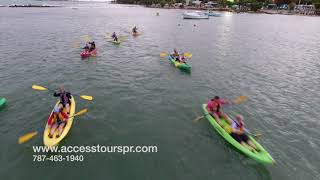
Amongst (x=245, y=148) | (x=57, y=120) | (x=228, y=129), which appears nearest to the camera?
(x=245, y=148)

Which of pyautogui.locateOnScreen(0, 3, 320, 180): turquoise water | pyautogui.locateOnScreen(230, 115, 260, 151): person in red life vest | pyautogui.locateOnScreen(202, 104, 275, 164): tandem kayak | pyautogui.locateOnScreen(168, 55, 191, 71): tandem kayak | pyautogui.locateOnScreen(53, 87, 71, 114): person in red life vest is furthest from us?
pyautogui.locateOnScreen(168, 55, 191, 71): tandem kayak

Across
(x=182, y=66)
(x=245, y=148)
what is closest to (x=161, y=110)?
(x=245, y=148)

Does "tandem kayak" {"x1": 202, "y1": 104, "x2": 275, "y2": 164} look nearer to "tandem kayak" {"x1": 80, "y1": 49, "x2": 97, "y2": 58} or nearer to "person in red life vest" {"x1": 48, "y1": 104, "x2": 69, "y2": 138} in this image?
"person in red life vest" {"x1": 48, "y1": 104, "x2": 69, "y2": 138}

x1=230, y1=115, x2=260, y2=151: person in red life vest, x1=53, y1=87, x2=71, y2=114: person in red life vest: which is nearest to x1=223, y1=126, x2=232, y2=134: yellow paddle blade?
x1=230, y1=115, x2=260, y2=151: person in red life vest

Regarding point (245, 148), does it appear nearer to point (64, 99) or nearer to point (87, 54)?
point (64, 99)

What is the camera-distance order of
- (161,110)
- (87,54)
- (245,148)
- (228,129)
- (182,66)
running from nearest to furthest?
(245,148)
(228,129)
(161,110)
(182,66)
(87,54)

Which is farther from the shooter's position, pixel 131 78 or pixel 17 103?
pixel 131 78

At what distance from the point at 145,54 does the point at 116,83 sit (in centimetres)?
1380

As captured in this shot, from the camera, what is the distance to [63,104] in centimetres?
1741

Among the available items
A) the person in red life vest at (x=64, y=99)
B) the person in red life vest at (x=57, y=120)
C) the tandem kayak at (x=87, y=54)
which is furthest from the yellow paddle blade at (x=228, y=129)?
the tandem kayak at (x=87, y=54)

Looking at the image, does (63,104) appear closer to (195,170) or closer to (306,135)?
(195,170)

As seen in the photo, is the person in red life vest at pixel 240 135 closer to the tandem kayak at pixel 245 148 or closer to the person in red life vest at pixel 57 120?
the tandem kayak at pixel 245 148

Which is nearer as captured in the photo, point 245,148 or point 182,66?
A: point 245,148

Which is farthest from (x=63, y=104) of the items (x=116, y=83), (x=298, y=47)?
(x=298, y=47)
